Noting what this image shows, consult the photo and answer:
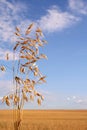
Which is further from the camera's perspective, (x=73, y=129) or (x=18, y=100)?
(x=73, y=129)

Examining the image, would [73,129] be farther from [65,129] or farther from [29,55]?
[29,55]

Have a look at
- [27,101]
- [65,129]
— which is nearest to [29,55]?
[27,101]

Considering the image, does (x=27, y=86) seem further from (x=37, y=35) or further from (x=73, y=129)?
(x=73, y=129)

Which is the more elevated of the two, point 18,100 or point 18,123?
point 18,100

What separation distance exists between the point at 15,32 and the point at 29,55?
1.14 ft

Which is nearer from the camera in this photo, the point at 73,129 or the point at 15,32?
the point at 15,32

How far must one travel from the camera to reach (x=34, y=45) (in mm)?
4348

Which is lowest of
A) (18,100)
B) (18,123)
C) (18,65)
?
(18,123)

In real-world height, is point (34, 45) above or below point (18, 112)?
above

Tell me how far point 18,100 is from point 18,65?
447 mm

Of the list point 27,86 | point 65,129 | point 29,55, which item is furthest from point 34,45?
point 65,129

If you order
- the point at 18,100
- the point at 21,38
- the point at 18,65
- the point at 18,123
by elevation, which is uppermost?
the point at 21,38

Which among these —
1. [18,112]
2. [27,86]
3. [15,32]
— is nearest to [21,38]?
[15,32]

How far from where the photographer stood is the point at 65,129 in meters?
14.7
